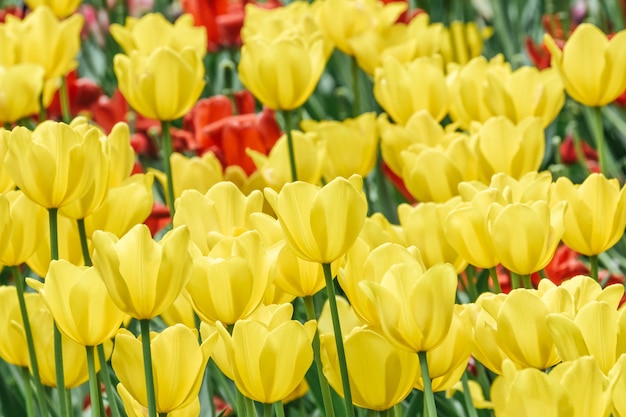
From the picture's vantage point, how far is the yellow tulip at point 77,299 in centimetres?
88

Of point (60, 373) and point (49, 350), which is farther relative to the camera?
point (49, 350)

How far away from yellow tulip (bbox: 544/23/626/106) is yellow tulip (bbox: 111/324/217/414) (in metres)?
0.67

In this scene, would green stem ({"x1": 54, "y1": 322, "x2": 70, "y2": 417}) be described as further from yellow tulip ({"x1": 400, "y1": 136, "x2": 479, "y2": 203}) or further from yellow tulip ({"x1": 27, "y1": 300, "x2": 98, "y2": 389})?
yellow tulip ({"x1": 400, "y1": 136, "x2": 479, "y2": 203})

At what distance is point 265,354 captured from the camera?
0.84 metres

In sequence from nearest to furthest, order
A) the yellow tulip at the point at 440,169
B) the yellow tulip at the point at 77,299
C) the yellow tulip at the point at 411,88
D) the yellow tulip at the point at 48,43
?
the yellow tulip at the point at 77,299, the yellow tulip at the point at 440,169, the yellow tulip at the point at 411,88, the yellow tulip at the point at 48,43

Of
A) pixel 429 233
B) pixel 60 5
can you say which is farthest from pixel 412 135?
pixel 60 5

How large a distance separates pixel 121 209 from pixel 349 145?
432mm

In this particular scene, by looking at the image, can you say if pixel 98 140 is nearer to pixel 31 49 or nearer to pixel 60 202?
pixel 60 202

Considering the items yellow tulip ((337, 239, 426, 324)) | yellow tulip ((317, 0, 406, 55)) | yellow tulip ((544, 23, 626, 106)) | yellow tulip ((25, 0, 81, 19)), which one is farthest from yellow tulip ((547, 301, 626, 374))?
yellow tulip ((25, 0, 81, 19))

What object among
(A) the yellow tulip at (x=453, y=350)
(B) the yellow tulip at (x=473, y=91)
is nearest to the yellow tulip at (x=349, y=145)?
(B) the yellow tulip at (x=473, y=91)

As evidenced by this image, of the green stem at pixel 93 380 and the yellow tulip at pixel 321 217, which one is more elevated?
the yellow tulip at pixel 321 217

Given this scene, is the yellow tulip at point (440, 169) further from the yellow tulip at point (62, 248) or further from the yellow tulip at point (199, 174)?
→ the yellow tulip at point (62, 248)

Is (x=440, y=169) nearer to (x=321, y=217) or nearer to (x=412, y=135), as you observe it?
(x=412, y=135)

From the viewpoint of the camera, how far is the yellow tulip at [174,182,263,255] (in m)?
0.99
